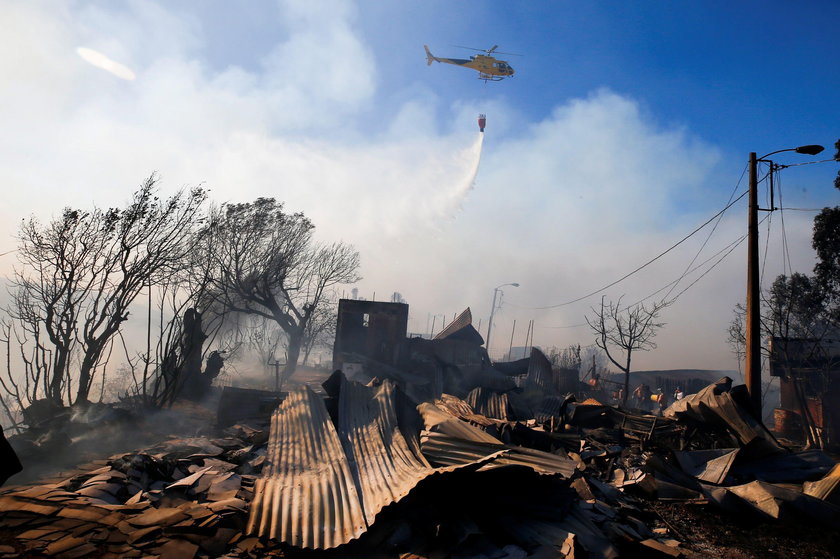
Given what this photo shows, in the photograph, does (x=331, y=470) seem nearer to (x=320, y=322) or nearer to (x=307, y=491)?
(x=307, y=491)

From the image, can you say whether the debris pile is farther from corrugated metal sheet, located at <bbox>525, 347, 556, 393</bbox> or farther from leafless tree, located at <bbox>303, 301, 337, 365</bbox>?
leafless tree, located at <bbox>303, 301, 337, 365</bbox>

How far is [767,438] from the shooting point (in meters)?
8.21

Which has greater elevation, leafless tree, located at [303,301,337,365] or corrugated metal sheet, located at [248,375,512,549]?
leafless tree, located at [303,301,337,365]

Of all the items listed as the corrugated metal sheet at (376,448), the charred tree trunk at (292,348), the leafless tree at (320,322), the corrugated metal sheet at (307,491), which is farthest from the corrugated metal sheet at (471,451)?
the leafless tree at (320,322)

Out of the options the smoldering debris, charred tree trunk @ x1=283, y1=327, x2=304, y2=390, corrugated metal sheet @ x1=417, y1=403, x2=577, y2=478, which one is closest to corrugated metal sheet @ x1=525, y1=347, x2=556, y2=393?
the smoldering debris

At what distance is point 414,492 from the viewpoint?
16.5 ft

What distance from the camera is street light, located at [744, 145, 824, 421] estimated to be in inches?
385

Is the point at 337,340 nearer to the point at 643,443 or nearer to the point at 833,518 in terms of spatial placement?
the point at 643,443

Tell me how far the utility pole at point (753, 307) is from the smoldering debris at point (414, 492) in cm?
107

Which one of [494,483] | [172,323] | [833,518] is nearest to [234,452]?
[494,483]

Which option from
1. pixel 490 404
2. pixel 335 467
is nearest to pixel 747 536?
pixel 335 467

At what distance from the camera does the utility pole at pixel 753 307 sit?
32.1ft

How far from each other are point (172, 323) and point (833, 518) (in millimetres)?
14404

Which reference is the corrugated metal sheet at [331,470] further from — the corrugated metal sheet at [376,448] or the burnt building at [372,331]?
the burnt building at [372,331]
